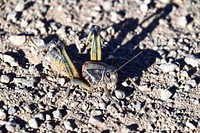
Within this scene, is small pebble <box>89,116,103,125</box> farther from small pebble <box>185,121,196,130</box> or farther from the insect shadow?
small pebble <box>185,121,196,130</box>

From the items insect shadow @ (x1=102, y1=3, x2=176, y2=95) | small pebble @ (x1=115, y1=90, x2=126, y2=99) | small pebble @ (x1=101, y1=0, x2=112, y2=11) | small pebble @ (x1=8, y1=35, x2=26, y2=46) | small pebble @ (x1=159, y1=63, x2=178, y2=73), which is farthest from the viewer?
small pebble @ (x1=101, y1=0, x2=112, y2=11)

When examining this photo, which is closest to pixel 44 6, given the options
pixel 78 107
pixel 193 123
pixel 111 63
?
pixel 111 63

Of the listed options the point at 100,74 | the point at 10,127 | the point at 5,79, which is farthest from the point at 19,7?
the point at 10,127

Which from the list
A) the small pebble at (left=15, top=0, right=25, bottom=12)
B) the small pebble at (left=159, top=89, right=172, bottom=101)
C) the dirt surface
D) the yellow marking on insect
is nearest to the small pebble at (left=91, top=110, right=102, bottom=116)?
the dirt surface

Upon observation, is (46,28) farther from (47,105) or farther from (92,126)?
(92,126)

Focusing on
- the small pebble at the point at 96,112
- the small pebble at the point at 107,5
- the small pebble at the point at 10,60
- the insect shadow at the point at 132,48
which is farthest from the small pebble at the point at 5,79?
the small pebble at the point at 107,5

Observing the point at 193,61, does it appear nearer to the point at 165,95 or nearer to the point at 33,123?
the point at 165,95

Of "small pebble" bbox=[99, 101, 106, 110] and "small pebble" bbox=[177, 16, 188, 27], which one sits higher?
"small pebble" bbox=[177, 16, 188, 27]

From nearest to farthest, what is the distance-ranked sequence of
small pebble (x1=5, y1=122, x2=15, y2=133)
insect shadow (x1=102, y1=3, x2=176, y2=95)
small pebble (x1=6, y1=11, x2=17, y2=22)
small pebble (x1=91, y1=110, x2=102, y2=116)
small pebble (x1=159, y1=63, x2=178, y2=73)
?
small pebble (x1=5, y1=122, x2=15, y2=133) → small pebble (x1=91, y1=110, x2=102, y2=116) → small pebble (x1=159, y1=63, x2=178, y2=73) → insect shadow (x1=102, y1=3, x2=176, y2=95) → small pebble (x1=6, y1=11, x2=17, y2=22)
